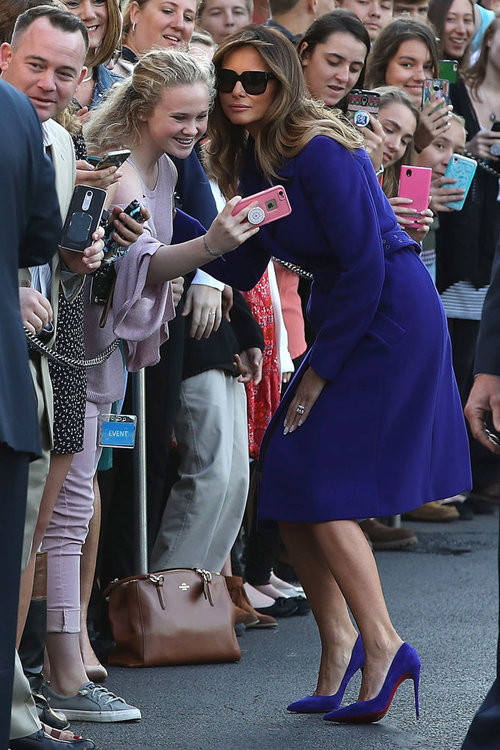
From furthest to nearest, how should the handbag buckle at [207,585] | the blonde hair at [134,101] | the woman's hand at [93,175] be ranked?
the handbag buckle at [207,585] → the blonde hair at [134,101] → the woman's hand at [93,175]

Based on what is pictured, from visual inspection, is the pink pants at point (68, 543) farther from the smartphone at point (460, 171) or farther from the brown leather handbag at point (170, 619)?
the smartphone at point (460, 171)

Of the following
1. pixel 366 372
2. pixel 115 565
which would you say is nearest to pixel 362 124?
pixel 366 372

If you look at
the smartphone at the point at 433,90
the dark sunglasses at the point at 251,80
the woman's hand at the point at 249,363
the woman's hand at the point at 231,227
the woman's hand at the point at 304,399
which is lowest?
the woman's hand at the point at 249,363

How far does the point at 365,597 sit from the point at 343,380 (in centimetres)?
64

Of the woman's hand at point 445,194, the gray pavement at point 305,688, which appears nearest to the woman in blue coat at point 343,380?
the gray pavement at point 305,688

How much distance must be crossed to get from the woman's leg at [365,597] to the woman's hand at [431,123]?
2.62m

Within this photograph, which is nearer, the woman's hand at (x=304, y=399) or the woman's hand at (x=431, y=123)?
the woman's hand at (x=304, y=399)

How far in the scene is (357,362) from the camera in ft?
13.8

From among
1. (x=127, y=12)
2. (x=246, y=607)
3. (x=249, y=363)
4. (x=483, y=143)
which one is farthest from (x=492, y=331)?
(x=483, y=143)

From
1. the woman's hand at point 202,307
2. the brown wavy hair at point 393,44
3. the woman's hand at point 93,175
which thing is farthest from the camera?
the brown wavy hair at point 393,44

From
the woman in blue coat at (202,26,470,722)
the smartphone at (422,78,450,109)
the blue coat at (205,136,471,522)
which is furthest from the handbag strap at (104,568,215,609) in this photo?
the smartphone at (422,78,450,109)

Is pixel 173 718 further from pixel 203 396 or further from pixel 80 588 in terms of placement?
pixel 203 396

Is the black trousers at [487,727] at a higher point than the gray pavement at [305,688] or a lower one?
higher

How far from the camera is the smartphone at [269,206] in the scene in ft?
13.1
